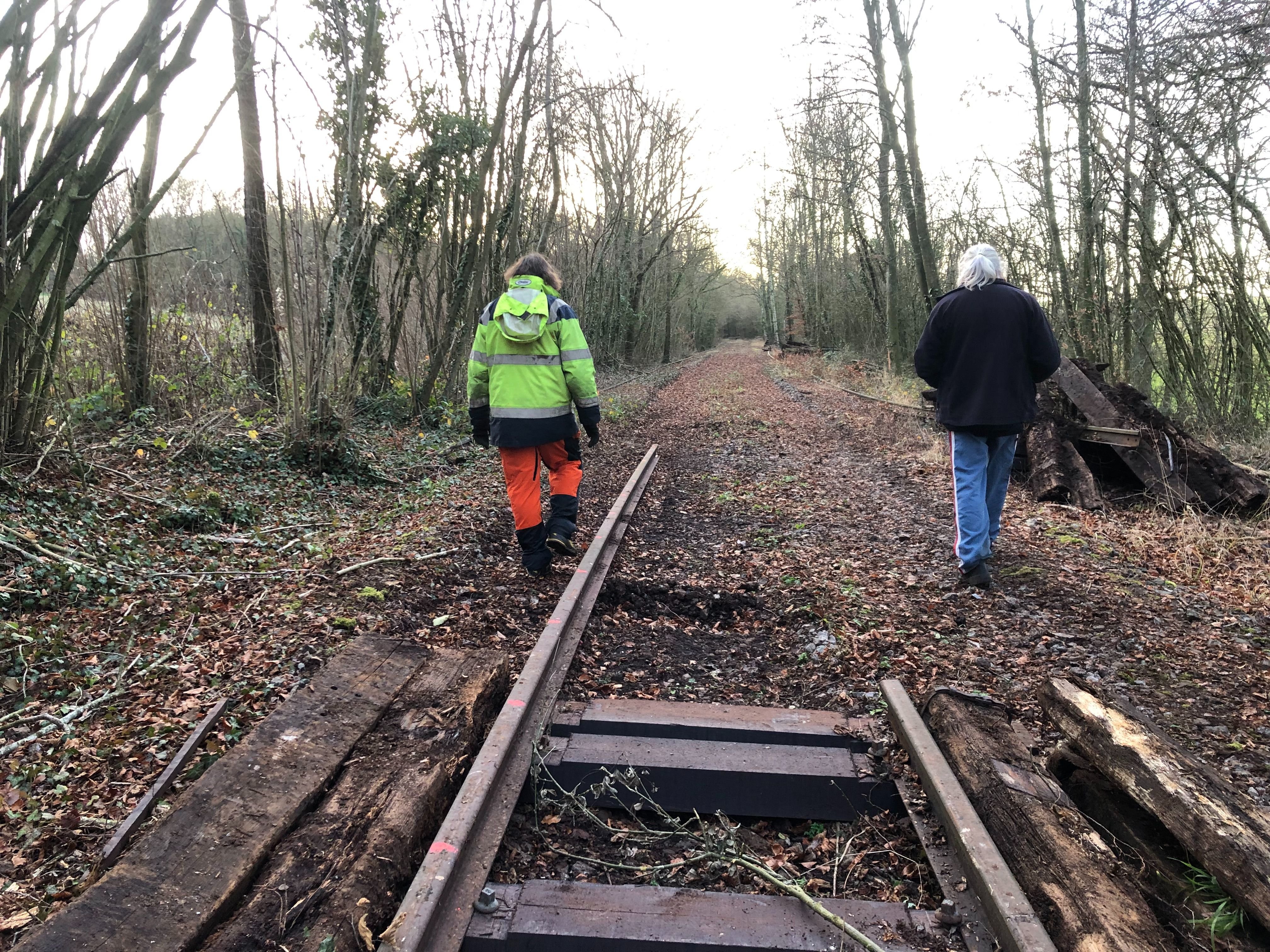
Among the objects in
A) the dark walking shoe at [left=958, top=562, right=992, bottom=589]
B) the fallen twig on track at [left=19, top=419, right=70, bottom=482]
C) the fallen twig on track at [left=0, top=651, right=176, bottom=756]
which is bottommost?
the dark walking shoe at [left=958, top=562, right=992, bottom=589]

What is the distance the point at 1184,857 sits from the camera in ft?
7.50

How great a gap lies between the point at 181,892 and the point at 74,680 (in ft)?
6.13

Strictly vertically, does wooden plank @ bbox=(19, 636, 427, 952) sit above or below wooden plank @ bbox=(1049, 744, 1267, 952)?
above

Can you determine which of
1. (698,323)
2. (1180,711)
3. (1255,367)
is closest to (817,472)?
(1255,367)

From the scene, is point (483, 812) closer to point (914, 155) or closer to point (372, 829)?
point (372, 829)

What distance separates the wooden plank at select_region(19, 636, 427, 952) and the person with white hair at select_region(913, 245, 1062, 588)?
377cm

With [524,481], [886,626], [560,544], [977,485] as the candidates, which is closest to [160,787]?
[524,481]

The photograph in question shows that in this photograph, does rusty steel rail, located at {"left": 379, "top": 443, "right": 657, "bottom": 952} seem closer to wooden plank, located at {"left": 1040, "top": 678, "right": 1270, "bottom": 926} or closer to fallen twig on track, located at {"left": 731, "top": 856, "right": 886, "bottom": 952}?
fallen twig on track, located at {"left": 731, "top": 856, "right": 886, "bottom": 952}

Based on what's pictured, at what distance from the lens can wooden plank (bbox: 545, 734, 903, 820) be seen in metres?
2.78

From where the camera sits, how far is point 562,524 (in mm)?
5559

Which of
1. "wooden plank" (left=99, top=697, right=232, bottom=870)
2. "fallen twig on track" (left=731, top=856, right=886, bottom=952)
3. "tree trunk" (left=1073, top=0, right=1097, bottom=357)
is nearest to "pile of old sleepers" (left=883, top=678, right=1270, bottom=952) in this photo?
"fallen twig on track" (left=731, top=856, right=886, bottom=952)

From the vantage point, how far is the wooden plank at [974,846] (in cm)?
193

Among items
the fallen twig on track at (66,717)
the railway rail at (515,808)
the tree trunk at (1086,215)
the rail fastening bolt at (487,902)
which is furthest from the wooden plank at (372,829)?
the tree trunk at (1086,215)

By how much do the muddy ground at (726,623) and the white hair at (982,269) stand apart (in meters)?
1.98
